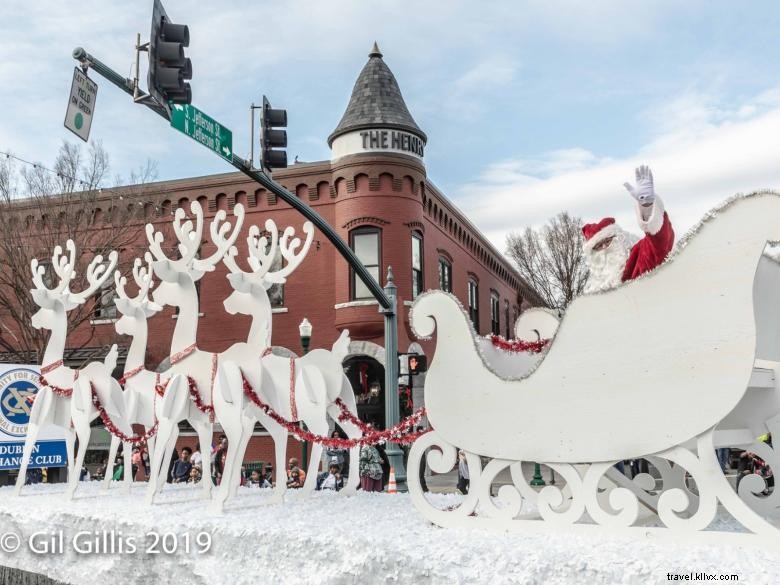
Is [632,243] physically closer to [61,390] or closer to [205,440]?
[205,440]

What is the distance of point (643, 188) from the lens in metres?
5.44

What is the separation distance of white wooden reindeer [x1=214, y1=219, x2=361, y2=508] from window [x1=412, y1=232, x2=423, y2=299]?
44.8ft

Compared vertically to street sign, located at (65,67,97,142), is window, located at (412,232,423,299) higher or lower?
higher

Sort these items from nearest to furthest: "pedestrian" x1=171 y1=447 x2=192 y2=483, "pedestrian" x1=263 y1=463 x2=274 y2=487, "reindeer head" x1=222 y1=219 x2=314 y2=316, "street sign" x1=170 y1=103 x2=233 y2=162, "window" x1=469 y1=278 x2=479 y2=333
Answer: "street sign" x1=170 y1=103 x2=233 y2=162, "reindeer head" x1=222 y1=219 x2=314 y2=316, "pedestrian" x1=171 y1=447 x2=192 y2=483, "pedestrian" x1=263 y1=463 x2=274 y2=487, "window" x1=469 y1=278 x2=479 y2=333

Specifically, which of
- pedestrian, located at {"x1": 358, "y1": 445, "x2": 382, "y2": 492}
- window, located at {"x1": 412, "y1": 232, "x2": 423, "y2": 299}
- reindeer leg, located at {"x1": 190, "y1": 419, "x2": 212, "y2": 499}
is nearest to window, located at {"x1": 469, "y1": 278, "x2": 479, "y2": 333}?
window, located at {"x1": 412, "y1": 232, "x2": 423, "y2": 299}

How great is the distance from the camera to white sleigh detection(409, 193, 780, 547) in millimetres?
4613

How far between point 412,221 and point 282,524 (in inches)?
643

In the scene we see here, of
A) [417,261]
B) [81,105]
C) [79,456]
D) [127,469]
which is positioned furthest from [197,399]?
[417,261]

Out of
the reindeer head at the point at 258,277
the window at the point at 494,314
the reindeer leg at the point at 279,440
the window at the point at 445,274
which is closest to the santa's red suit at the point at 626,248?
the reindeer head at the point at 258,277

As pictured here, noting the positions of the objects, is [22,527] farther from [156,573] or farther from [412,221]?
[412,221]

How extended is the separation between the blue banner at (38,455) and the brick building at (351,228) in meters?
9.52

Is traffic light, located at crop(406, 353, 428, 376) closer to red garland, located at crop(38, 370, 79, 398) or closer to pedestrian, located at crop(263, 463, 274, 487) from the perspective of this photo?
pedestrian, located at crop(263, 463, 274, 487)

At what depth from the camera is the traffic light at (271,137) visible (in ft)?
29.6

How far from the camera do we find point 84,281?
62.0 ft
